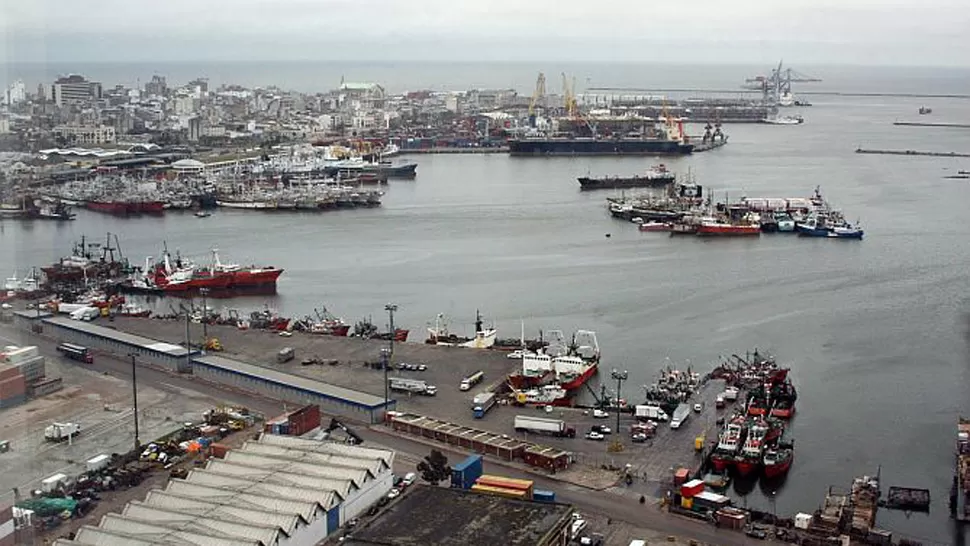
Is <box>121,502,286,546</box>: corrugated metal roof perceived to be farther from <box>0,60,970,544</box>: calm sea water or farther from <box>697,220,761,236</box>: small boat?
<box>697,220,761,236</box>: small boat

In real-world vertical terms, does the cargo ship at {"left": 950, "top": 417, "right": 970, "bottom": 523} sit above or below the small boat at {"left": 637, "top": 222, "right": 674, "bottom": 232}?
below

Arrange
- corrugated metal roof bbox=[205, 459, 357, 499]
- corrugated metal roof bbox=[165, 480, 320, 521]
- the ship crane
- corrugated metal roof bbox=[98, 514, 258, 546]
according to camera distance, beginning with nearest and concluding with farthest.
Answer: corrugated metal roof bbox=[98, 514, 258, 546]
corrugated metal roof bbox=[165, 480, 320, 521]
corrugated metal roof bbox=[205, 459, 357, 499]
the ship crane

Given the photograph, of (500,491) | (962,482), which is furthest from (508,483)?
(962,482)

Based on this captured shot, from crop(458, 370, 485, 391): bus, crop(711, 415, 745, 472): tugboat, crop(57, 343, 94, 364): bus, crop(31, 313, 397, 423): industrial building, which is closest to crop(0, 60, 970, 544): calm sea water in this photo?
crop(711, 415, 745, 472): tugboat

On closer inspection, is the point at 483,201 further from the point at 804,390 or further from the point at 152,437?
the point at 152,437

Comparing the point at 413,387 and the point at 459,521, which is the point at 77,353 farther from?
the point at 459,521

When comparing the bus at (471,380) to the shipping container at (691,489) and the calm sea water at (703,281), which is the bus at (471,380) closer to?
the calm sea water at (703,281)

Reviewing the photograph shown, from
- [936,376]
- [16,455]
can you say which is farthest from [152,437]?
[936,376]
